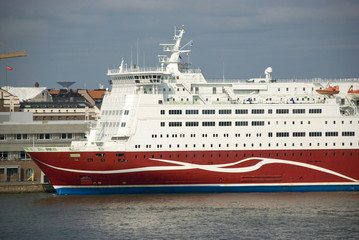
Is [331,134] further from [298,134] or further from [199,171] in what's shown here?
[199,171]

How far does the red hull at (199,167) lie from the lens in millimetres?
38000

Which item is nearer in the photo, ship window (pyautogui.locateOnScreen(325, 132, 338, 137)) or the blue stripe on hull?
the blue stripe on hull

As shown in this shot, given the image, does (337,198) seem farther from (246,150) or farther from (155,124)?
(155,124)

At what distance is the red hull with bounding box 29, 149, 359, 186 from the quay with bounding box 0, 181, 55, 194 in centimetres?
325

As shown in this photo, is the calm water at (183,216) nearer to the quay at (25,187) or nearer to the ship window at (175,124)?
the quay at (25,187)

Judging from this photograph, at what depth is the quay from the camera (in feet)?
134

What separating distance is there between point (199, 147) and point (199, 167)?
1226mm

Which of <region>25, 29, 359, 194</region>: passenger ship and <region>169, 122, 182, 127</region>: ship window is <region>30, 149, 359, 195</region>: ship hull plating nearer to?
<region>25, 29, 359, 194</region>: passenger ship

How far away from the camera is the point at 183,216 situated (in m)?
33.0

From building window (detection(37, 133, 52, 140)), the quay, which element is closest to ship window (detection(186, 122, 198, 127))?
the quay

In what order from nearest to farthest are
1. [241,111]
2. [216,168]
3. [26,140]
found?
1. [216,168]
2. [241,111]
3. [26,140]

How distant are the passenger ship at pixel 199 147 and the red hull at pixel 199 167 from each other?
0.06 m

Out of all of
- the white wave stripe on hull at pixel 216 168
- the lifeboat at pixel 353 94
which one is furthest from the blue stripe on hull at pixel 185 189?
the lifeboat at pixel 353 94

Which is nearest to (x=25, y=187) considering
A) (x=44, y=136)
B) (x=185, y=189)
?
(x=44, y=136)
